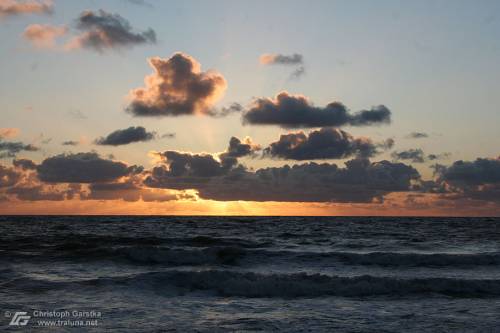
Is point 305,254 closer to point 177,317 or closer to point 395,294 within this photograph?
point 395,294

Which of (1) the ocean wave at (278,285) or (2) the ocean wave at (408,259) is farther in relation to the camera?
(2) the ocean wave at (408,259)

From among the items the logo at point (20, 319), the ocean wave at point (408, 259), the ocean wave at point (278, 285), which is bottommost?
the ocean wave at point (408, 259)

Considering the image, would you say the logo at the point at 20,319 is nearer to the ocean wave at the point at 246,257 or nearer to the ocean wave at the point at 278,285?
the ocean wave at the point at 278,285

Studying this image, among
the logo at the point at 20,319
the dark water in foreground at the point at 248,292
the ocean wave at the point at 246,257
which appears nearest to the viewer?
the logo at the point at 20,319

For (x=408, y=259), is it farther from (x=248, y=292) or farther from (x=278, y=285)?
(x=248, y=292)

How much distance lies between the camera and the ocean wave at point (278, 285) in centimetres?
2341

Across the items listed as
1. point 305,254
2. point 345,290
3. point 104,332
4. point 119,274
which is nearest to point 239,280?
point 345,290

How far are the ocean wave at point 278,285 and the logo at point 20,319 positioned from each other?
16.6 ft

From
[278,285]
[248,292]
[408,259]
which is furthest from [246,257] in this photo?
[248,292]

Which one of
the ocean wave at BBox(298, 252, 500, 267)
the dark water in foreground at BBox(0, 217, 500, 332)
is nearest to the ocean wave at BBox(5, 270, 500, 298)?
the dark water in foreground at BBox(0, 217, 500, 332)

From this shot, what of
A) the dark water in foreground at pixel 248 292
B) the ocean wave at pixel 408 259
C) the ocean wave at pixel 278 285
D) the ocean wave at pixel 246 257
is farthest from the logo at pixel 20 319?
the ocean wave at pixel 408 259

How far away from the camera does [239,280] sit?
25.6 metres

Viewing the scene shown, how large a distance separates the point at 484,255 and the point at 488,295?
17.8 m

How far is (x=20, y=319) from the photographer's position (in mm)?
17000
